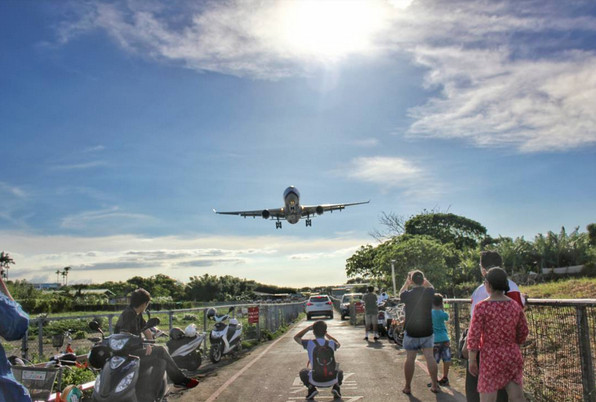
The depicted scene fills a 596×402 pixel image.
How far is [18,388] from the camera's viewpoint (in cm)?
284

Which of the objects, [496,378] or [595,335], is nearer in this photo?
[496,378]

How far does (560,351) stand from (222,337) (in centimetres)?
807

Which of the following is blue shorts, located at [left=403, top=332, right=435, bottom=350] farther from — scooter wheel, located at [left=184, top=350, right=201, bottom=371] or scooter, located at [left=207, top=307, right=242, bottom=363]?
scooter, located at [left=207, top=307, right=242, bottom=363]

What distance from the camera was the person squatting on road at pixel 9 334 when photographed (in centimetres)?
279

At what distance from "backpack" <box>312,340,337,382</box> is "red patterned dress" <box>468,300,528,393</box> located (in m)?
3.16

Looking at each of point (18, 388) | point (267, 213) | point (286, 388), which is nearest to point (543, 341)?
point (286, 388)

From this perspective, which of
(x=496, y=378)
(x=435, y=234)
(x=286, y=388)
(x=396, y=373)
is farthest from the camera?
(x=435, y=234)

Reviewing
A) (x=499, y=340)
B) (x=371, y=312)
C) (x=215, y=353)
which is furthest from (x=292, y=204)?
(x=499, y=340)

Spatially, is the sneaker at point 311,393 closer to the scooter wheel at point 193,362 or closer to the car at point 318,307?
the scooter wheel at point 193,362

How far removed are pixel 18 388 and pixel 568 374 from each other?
260 inches

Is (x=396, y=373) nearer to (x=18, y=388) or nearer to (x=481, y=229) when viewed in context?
(x=18, y=388)

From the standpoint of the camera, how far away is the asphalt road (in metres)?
7.91

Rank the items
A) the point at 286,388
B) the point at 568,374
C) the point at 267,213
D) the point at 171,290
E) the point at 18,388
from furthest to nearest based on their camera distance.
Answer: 1. the point at 171,290
2. the point at 267,213
3. the point at 286,388
4. the point at 568,374
5. the point at 18,388

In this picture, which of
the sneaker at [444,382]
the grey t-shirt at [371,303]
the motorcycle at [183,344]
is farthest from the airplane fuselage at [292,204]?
the sneaker at [444,382]
